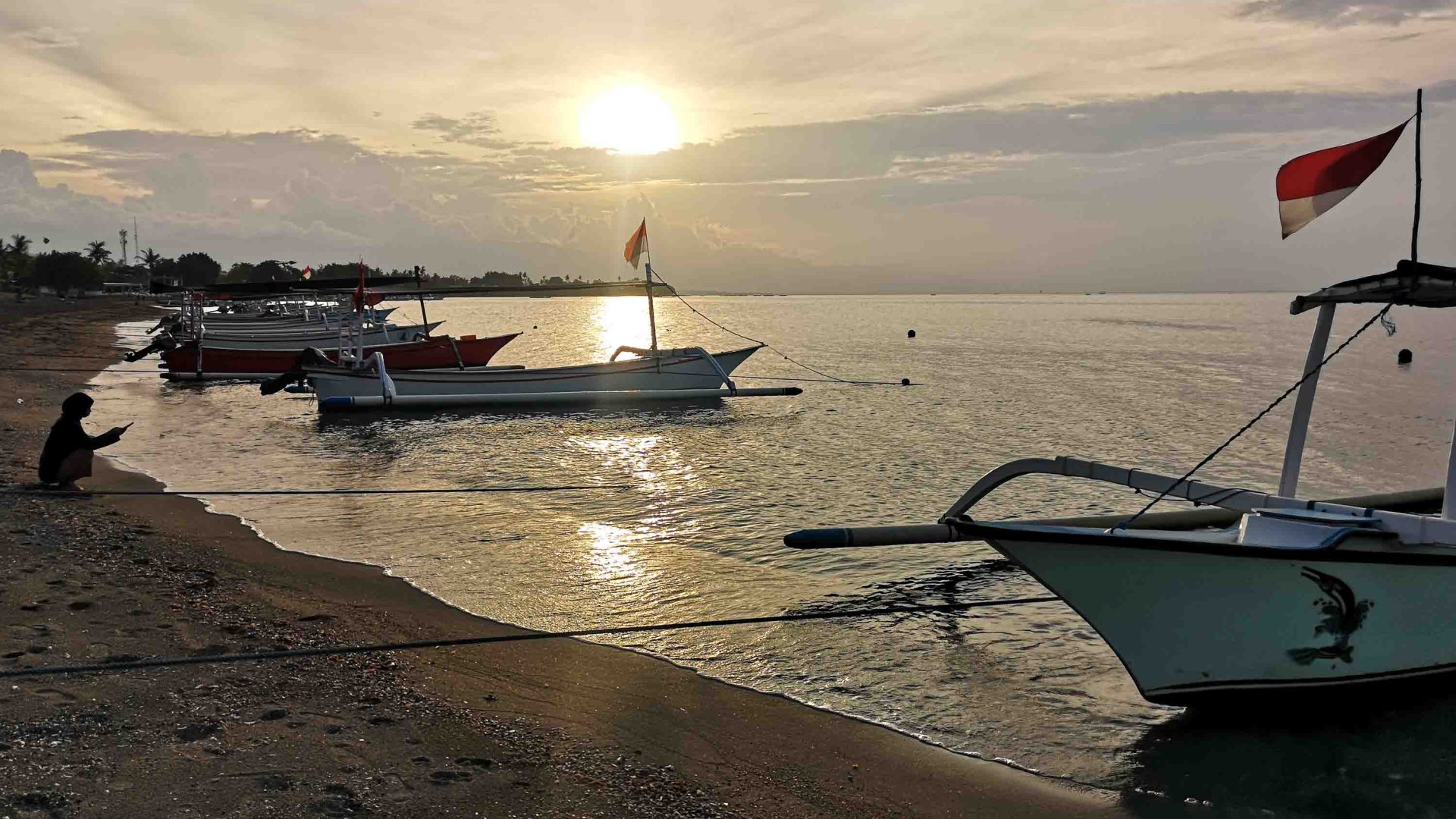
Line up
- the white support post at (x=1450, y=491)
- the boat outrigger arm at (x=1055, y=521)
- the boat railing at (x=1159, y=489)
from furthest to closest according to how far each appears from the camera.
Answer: the boat outrigger arm at (x=1055, y=521)
the boat railing at (x=1159, y=489)
the white support post at (x=1450, y=491)

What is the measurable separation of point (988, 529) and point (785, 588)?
14.6ft

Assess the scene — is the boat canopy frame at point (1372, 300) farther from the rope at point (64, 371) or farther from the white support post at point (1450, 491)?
the rope at point (64, 371)

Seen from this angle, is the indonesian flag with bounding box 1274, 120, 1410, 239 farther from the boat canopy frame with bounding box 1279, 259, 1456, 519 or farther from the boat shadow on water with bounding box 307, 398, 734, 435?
the boat shadow on water with bounding box 307, 398, 734, 435

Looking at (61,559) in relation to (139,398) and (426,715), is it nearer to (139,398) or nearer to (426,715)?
(426,715)

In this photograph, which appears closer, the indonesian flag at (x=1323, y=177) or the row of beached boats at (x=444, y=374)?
the indonesian flag at (x=1323, y=177)

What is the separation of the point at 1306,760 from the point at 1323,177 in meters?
4.27

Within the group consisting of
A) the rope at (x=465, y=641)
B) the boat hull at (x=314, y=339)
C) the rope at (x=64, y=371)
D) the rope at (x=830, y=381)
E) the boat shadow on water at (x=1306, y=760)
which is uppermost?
the boat hull at (x=314, y=339)

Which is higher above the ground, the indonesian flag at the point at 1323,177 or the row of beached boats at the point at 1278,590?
the indonesian flag at the point at 1323,177

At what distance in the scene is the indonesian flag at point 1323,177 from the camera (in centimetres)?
674

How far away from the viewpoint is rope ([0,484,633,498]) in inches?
514

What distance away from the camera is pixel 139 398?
29.1 m

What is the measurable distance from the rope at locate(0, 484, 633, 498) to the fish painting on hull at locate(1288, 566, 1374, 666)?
1217cm

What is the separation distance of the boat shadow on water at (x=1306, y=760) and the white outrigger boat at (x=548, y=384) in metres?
21.0

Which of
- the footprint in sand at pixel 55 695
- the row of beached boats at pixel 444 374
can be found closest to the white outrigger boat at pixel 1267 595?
the footprint in sand at pixel 55 695
